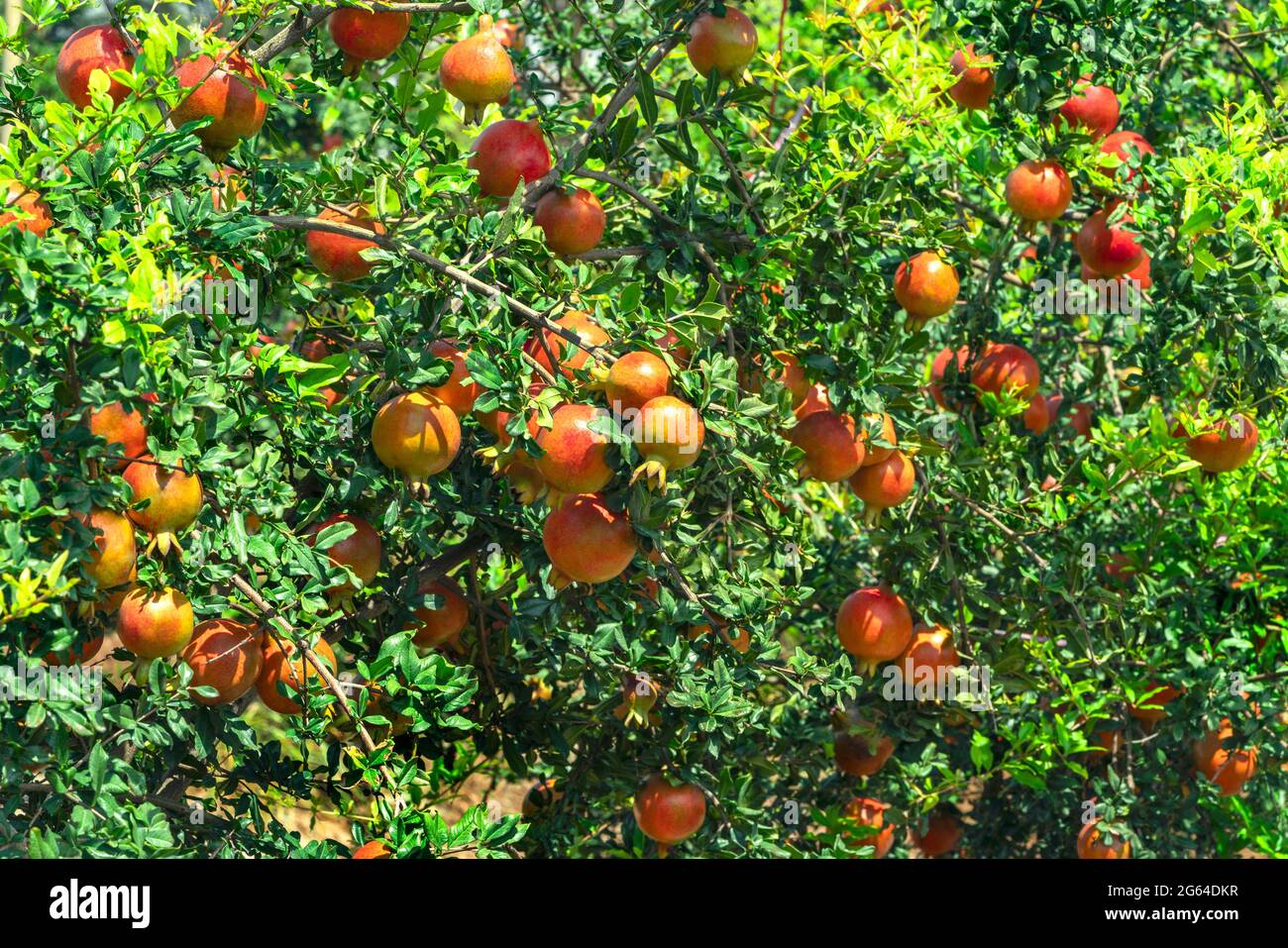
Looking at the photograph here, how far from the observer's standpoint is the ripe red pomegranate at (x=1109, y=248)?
3400mm

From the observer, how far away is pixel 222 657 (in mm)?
2363

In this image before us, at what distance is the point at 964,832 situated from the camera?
4.27m

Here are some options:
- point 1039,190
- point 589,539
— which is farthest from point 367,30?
point 1039,190

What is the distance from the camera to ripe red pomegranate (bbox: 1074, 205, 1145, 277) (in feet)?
11.2

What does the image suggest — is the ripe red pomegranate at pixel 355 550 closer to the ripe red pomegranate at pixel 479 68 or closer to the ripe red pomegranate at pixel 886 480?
the ripe red pomegranate at pixel 479 68

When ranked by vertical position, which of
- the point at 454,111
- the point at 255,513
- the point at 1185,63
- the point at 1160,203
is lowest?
the point at 255,513

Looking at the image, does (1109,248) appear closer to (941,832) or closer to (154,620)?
(941,832)

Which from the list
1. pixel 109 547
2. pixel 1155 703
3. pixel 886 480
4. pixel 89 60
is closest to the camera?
pixel 109 547

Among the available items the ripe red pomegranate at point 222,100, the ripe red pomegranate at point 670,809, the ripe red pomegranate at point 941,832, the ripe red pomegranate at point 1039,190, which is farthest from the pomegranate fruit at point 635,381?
the ripe red pomegranate at point 941,832

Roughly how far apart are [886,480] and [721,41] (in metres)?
0.99

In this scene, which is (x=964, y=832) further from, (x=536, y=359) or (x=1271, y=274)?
(x=536, y=359)

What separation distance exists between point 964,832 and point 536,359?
245 centimetres

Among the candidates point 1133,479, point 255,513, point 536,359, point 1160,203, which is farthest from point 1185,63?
point 255,513
